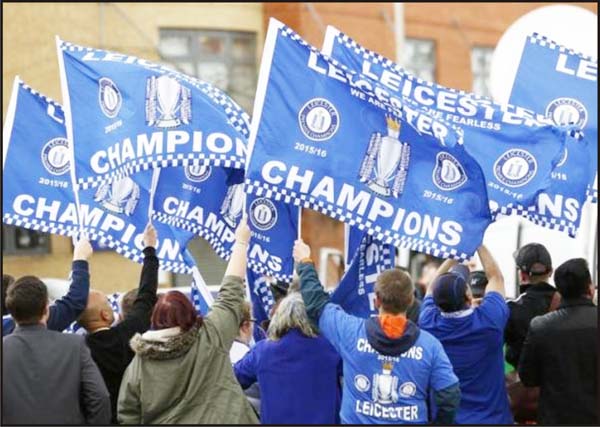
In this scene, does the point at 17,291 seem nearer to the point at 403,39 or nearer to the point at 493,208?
the point at 493,208

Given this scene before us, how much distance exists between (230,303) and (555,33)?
7.47 m

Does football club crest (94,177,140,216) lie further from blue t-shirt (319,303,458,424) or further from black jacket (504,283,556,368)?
blue t-shirt (319,303,458,424)

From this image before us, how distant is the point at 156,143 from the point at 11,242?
1480 cm

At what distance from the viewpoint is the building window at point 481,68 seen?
27.8 m

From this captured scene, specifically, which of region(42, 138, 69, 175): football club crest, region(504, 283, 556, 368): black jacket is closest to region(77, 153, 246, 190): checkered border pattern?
region(42, 138, 69, 175): football club crest

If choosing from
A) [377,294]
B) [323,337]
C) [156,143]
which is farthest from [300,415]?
[156,143]

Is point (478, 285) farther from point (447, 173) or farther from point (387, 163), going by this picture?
point (387, 163)

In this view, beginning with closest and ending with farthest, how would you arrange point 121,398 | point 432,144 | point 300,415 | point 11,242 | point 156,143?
point 121,398
point 300,415
point 432,144
point 156,143
point 11,242

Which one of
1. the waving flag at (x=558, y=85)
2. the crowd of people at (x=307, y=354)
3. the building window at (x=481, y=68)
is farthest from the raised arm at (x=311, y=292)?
the building window at (x=481, y=68)

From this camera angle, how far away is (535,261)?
838 cm

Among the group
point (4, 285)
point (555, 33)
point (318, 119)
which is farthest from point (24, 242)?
point (318, 119)

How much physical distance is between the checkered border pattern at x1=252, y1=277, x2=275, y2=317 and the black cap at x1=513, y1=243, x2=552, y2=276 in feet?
5.61

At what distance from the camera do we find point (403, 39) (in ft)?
82.3

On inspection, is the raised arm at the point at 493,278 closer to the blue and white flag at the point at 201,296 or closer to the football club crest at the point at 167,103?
the blue and white flag at the point at 201,296
